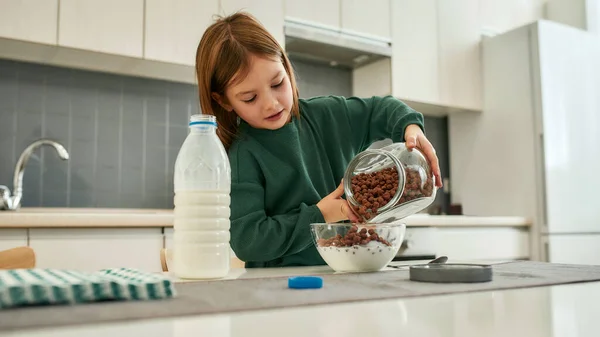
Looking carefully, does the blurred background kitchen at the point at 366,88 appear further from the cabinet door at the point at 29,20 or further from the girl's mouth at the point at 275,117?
the girl's mouth at the point at 275,117

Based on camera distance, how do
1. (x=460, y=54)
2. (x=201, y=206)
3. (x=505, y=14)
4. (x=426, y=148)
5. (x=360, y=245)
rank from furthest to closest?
(x=505, y=14), (x=460, y=54), (x=426, y=148), (x=360, y=245), (x=201, y=206)

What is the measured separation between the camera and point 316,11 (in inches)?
115

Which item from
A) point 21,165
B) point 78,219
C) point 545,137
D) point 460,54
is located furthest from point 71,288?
point 460,54

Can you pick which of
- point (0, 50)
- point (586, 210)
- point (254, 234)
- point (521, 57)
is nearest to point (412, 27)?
point (521, 57)

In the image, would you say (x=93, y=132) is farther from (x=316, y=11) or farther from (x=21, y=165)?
(x=316, y=11)

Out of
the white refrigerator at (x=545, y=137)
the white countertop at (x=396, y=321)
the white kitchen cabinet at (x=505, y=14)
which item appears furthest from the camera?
the white kitchen cabinet at (x=505, y=14)

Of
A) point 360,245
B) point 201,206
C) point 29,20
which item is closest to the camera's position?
point 201,206

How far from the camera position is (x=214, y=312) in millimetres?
557

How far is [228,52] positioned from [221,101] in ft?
0.48

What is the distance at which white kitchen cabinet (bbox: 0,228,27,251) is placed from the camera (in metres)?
1.87

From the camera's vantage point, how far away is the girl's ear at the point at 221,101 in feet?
4.15

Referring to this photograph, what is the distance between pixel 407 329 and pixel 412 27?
2964 mm

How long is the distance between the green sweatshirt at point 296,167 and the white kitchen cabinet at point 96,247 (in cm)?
82

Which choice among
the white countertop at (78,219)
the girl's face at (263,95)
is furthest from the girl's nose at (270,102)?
the white countertop at (78,219)
